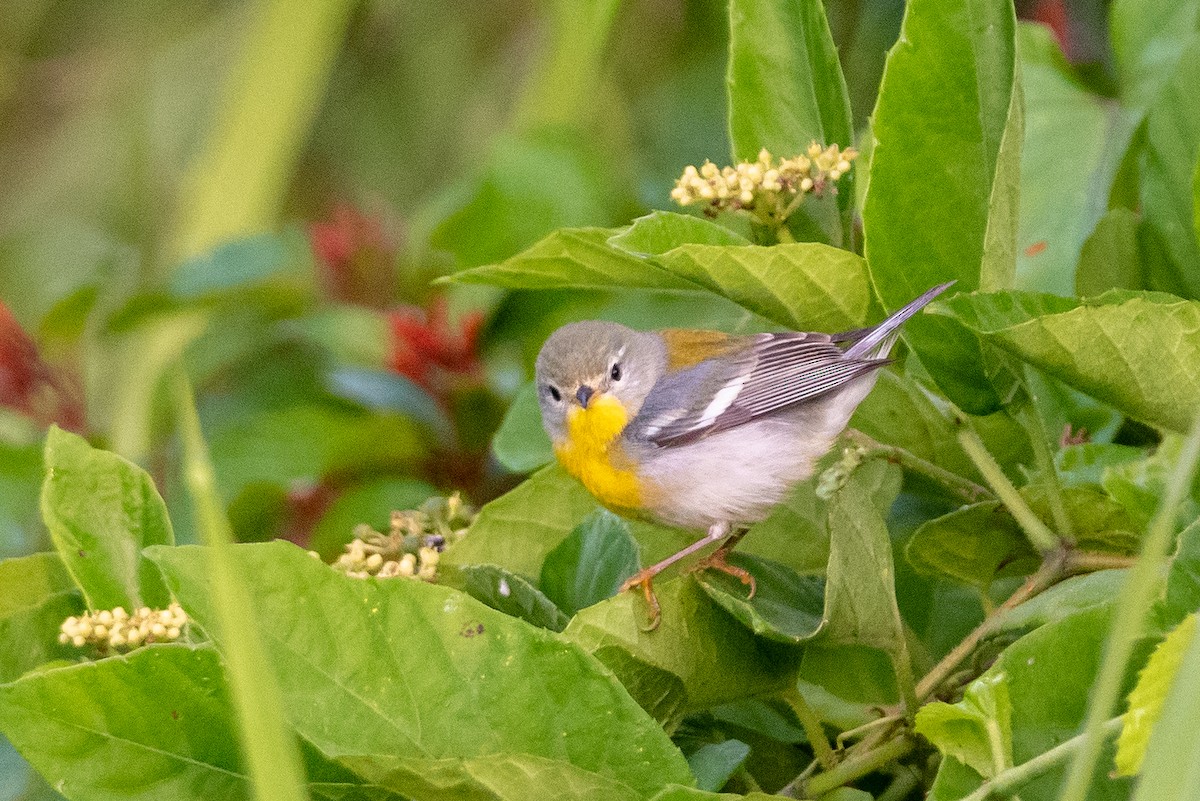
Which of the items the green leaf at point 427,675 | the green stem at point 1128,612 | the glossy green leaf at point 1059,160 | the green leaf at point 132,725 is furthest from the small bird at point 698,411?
the green stem at point 1128,612

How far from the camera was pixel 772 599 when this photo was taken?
1.35m

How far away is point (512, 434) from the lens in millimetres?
1763

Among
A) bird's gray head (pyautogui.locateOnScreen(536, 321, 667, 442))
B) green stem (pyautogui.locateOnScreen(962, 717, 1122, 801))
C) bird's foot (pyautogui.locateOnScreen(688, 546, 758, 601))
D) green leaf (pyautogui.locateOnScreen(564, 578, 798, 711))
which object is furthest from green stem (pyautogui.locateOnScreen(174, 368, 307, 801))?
bird's gray head (pyautogui.locateOnScreen(536, 321, 667, 442))

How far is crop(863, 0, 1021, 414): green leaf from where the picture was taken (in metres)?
1.34

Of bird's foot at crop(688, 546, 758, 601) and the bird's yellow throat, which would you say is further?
the bird's yellow throat

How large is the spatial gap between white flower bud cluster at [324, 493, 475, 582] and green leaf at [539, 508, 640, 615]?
0.13 metres

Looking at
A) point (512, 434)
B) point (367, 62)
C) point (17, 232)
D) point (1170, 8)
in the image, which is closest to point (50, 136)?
point (17, 232)

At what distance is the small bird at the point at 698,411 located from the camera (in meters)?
1.86

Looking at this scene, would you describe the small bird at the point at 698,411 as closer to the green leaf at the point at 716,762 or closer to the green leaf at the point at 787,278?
the green leaf at the point at 787,278

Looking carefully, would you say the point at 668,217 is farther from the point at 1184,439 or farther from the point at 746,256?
the point at 1184,439

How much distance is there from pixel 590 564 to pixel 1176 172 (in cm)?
80

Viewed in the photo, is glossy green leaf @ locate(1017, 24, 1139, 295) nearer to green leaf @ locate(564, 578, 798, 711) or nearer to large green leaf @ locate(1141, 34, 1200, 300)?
large green leaf @ locate(1141, 34, 1200, 300)

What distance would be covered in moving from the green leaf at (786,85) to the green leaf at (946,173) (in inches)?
7.0

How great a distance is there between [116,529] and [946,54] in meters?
0.96
